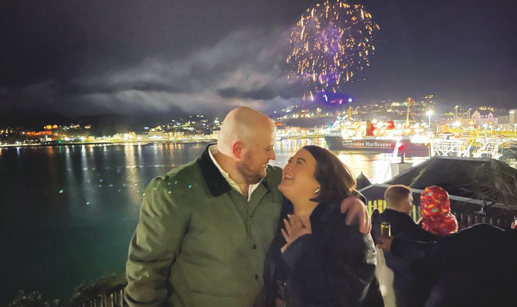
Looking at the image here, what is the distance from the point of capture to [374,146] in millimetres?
57250

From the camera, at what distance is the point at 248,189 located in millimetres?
2217

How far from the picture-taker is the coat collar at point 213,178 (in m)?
2.05

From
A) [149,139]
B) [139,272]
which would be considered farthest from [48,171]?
[149,139]

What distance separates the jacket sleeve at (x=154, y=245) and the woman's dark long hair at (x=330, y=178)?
34.7 inches

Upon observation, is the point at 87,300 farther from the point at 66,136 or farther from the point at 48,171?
the point at 66,136

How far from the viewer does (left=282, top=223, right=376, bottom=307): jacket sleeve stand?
1884 millimetres

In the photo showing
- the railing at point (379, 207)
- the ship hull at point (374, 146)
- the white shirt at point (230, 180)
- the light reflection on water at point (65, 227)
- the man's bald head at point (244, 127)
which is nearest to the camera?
the man's bald head at point (244, 127)

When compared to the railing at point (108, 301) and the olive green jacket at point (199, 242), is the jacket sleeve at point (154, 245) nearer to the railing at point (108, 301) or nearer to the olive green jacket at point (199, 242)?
the olive green jacket at point (199, 242)

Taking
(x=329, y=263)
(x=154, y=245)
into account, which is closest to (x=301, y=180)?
(x=329, y=263)

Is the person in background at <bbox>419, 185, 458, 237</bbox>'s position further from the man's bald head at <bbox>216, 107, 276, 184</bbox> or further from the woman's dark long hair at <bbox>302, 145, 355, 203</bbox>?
the man's bald head at <bbox>216, 107, 276, 184</bbox>

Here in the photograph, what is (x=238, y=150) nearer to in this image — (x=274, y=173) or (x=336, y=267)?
(x=274, y=173)

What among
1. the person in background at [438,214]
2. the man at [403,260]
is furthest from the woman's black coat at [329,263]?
the person in background at [438,214]

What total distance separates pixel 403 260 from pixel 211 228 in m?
1.61

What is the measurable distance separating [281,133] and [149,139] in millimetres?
70916
